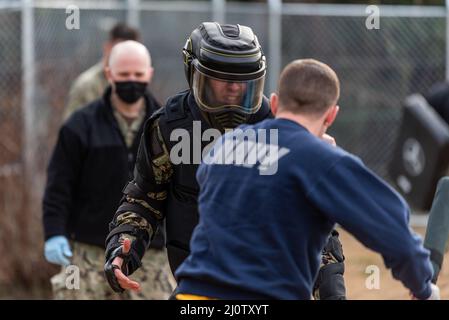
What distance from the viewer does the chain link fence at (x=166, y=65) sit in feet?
30.4

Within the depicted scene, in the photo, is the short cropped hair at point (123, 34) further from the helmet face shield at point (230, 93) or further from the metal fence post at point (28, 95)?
the helmet face shield at point (230, 93)

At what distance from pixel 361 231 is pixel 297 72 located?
590 millimetres

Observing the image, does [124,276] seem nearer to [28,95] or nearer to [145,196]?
[145,196]

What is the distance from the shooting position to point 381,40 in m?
12.0

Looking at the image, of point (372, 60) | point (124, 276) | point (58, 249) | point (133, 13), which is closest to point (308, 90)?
point (124, 276)

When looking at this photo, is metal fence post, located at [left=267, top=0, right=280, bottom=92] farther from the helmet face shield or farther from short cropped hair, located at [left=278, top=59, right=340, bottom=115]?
short cropped hair, located at [left=278, top=59, right=340, bottom=115]

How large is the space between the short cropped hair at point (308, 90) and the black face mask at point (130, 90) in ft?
10.1

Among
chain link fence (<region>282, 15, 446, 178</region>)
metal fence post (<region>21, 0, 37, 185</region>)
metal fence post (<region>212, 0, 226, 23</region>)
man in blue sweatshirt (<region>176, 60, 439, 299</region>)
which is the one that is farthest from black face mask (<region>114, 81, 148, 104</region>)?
chain link fence (<region>282, 15, 446, 178</region>)

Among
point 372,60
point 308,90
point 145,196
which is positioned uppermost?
point 308,90

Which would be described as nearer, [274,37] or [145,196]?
[145,196]

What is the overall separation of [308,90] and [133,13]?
7261 mm

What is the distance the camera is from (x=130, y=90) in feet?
22.6

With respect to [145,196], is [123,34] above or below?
above
